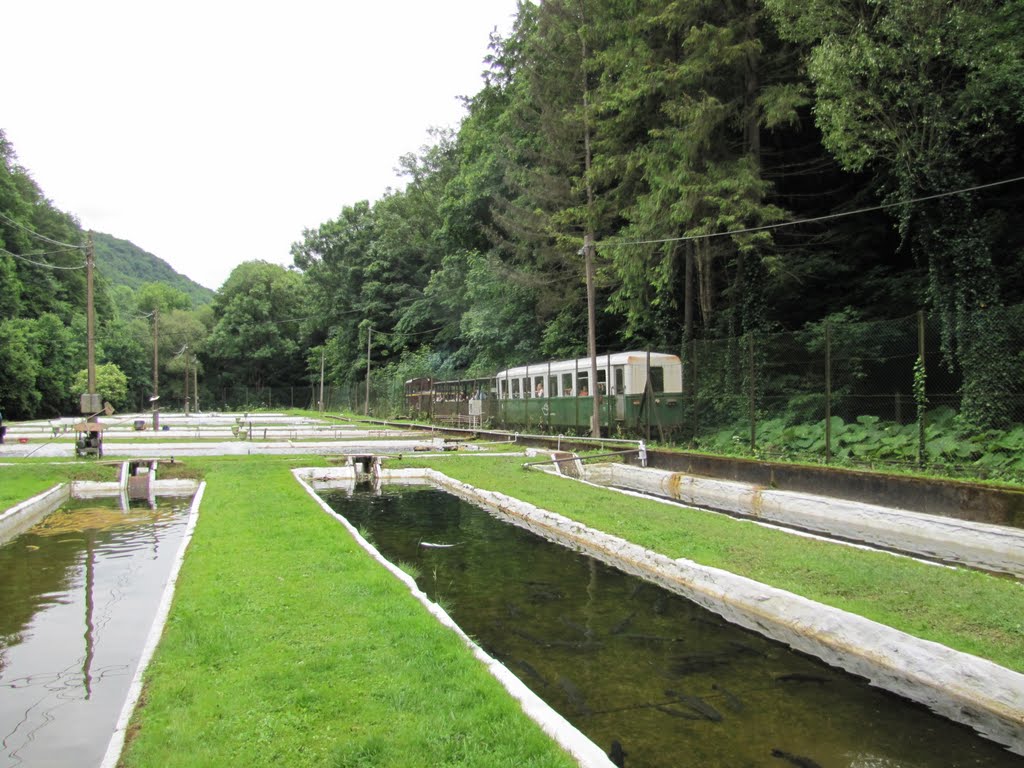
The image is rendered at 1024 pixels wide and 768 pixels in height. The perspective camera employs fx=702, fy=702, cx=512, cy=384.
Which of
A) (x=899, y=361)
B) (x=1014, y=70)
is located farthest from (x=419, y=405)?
(x=1014, y=70)

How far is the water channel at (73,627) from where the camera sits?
4.39 metres

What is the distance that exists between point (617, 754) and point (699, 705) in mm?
947

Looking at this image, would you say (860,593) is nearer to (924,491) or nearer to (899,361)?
(924,491)

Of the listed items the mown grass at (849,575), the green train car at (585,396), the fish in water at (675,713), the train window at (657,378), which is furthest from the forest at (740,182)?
the fish in water at (675,713)

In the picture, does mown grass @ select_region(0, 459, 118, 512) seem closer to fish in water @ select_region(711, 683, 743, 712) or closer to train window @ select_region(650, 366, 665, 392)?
fish in water @ select_region(711, 683, 743, 712)

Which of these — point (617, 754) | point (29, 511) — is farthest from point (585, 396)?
point (617, 754)

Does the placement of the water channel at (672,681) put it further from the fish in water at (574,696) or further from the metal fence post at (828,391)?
the metal fence post at (828,391)

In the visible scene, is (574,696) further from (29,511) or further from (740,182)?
(740,182)

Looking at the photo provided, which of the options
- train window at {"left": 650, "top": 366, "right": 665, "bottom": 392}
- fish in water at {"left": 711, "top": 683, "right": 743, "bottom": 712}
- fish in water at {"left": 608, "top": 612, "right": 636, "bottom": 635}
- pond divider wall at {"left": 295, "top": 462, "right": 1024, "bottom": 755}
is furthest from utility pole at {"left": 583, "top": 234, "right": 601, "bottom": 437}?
fish in water at {"left": 711, "top": 683, "right": 743, "bottom": 712}

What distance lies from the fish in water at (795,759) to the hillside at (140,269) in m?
160

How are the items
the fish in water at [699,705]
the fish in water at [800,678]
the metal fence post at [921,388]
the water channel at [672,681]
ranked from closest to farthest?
the water channel at [672,681], the fish in water at [699,705], the fish in water at [800,678], the metal fence post at [921,388]

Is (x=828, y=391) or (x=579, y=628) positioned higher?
(x=828, y=391)

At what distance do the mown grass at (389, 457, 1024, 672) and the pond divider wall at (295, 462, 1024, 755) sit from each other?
199 mm

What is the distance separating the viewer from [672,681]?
17.4 ft
